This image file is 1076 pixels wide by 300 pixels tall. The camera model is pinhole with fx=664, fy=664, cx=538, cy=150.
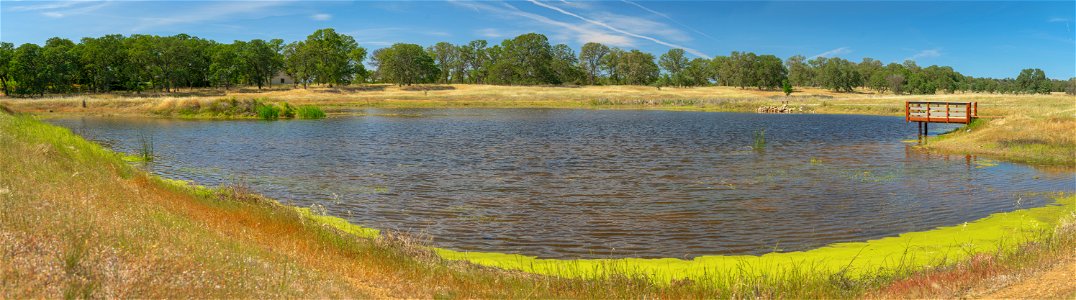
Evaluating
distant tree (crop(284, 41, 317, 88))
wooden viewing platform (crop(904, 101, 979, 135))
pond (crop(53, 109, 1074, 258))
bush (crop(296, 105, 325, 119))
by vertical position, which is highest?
distant tree (crop(284, 41, 317, 88))

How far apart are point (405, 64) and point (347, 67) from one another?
48.1 feet

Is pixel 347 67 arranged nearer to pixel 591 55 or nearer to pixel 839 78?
pixel 591 55

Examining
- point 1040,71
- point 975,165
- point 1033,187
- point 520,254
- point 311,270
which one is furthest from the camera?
point 1040,71

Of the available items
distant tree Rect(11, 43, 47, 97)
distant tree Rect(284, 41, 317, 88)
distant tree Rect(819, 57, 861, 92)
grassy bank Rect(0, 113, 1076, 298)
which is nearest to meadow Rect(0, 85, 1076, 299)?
grassy bank Rect(0, 113, 1076, 298)

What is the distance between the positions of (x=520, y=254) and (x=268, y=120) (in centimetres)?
5699

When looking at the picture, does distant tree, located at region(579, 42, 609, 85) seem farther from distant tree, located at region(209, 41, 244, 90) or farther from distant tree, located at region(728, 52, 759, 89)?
distant tree, located at region(209, 41, 244, 90)

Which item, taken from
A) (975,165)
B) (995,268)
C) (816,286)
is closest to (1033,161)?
(975,165)

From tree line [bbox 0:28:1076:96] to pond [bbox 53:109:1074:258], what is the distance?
87.6m

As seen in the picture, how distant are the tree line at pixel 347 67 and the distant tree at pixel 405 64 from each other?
240mm

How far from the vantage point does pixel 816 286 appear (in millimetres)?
9969

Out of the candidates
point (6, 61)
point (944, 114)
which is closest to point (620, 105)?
point (944, 114)

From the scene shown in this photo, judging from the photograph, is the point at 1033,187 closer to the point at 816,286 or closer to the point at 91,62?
the point at 816,286

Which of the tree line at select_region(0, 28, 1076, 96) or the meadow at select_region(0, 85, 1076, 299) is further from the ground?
the tree line at select_region(0, 28, 1076, 96)

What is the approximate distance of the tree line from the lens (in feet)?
364
